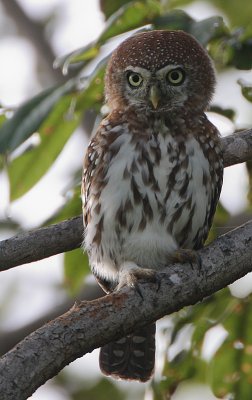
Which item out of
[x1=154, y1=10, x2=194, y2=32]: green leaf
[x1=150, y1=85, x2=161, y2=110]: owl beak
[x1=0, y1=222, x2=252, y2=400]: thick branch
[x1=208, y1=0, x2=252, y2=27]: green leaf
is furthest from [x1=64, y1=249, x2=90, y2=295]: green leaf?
[x1=208, y1=0, x2=252, y2=27]: green leaf

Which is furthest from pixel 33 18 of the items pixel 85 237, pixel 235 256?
pixel 235 256

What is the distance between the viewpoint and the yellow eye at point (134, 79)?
4613 millimetres

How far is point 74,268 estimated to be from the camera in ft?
15.3

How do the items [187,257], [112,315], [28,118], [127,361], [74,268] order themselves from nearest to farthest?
[112,315] < [187,257] < [28,118] < [74,268] < [127,361]

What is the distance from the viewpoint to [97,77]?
4.32 metres

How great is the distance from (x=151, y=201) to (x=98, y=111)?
0.61m

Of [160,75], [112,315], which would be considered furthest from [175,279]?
[160,75]

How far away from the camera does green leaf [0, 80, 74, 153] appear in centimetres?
404

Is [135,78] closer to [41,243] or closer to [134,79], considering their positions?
[134,79]

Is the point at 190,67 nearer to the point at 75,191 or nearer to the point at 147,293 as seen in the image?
the point at 75,191

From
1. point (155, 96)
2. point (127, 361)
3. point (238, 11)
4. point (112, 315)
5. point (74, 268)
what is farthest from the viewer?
point (238, 11)

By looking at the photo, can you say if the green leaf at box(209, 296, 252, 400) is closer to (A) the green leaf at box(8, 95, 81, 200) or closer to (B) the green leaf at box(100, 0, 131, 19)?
(A) the green leaf at box(8, 95, 81, 200)

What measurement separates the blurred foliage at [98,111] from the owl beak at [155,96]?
23 centimetres

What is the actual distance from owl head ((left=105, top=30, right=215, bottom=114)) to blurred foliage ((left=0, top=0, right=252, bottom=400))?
100 mm
